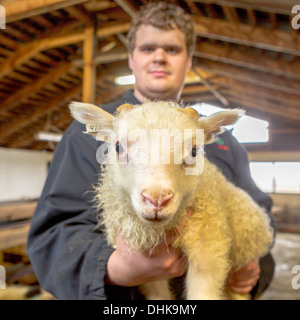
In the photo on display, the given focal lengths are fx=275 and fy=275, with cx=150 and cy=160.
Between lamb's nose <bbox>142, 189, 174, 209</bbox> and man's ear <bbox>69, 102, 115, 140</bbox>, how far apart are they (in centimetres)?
42

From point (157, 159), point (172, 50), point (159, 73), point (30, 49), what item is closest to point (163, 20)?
point (172, 50)

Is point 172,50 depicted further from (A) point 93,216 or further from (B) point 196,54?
(B) point 196,54

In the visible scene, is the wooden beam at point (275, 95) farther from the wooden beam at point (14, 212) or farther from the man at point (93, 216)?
the wooden beam at point (14, 212)

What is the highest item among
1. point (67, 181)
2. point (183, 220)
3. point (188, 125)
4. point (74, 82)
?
point (74, 82)

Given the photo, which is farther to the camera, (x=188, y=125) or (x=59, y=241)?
(x=59, y=241)

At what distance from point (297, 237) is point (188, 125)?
12.5 feet

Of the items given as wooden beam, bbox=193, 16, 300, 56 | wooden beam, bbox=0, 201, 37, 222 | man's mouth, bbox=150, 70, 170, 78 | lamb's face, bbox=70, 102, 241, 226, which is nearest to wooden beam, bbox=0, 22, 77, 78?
wooden beam, bbox=193, 16, 300, 56

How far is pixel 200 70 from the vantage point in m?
5.46

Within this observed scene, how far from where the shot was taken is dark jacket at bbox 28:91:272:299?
3.76ft

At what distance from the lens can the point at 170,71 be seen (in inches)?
60.9

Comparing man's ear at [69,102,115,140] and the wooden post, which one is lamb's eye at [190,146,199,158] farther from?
the wooden post

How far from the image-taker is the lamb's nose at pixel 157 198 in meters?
0.78
